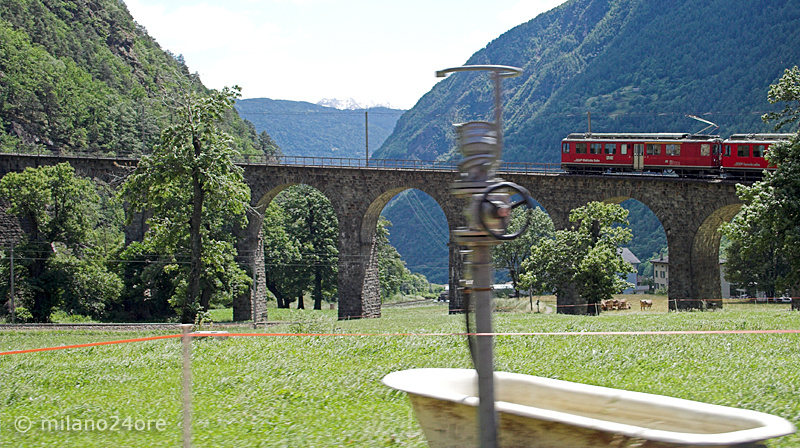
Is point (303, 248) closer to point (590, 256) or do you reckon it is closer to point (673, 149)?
point (673, 149)

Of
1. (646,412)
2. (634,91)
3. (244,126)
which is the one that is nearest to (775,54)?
(634,91)

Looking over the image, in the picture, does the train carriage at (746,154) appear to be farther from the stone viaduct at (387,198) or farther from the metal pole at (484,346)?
the metal pole at (484,346)

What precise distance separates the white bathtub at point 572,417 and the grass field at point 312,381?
0.63m

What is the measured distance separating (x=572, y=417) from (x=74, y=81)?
3350 inches

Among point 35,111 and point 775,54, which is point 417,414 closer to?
point 35,111

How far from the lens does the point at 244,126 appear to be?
117 metres

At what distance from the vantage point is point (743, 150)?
35.7m

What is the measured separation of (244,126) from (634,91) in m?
87.4

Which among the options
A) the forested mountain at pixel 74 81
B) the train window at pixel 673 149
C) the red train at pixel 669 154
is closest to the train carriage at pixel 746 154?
the red train at pixel 669 154

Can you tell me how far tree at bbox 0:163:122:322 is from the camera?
129ft

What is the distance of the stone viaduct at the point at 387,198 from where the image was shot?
3734 cm

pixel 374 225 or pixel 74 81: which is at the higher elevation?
pixel 74 81

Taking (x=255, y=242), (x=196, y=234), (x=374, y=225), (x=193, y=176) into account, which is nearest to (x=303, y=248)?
(x=255, y=242)
